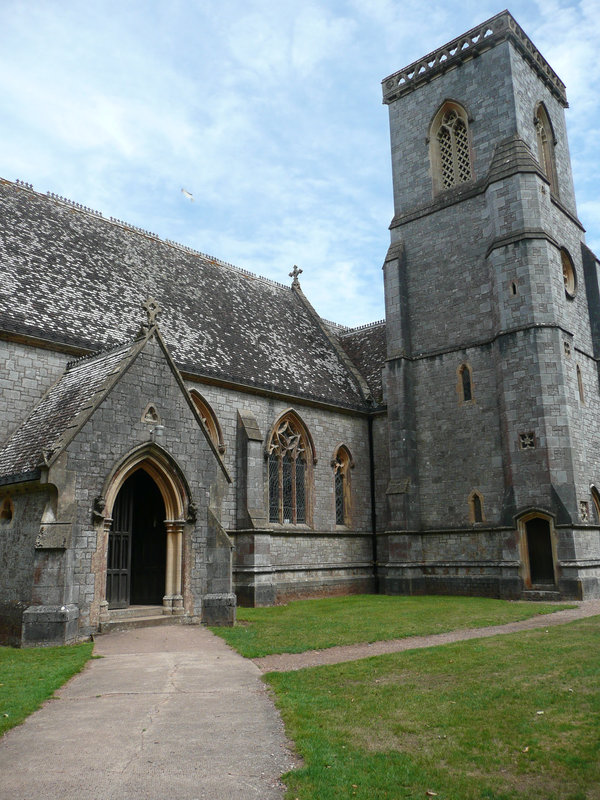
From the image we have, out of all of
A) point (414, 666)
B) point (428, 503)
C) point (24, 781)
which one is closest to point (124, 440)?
point (414, 666)

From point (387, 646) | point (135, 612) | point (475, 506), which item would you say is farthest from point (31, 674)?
point (475, 506)

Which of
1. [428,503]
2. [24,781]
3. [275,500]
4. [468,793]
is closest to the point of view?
[468,793]

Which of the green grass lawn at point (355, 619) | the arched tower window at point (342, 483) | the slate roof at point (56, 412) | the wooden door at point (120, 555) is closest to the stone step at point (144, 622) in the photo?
the green grass lawn at point (355, 619)

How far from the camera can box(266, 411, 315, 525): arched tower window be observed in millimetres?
23891

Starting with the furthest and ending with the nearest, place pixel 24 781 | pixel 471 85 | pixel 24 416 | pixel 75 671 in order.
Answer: pixel 471 85, pixel 24 416, pixel 75 671, pixel 24 781

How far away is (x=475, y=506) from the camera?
2450cm

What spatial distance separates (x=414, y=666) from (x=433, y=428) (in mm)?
16394

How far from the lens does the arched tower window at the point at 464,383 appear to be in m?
25.4

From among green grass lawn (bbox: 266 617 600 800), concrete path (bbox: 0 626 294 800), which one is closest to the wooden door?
concrete path (bbox: 0 626 294 800)

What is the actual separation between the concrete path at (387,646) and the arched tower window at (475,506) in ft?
23.4

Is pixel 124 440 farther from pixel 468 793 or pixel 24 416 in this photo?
pixel 468 793

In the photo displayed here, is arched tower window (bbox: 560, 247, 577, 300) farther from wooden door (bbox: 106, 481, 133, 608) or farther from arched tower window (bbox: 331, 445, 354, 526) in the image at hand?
wooden door (bbox: 106, 481, 133, 608)

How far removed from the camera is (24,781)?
566cm

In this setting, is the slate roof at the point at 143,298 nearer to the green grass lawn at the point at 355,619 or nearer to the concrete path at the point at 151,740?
the green grass lawn at the point at 355,619
